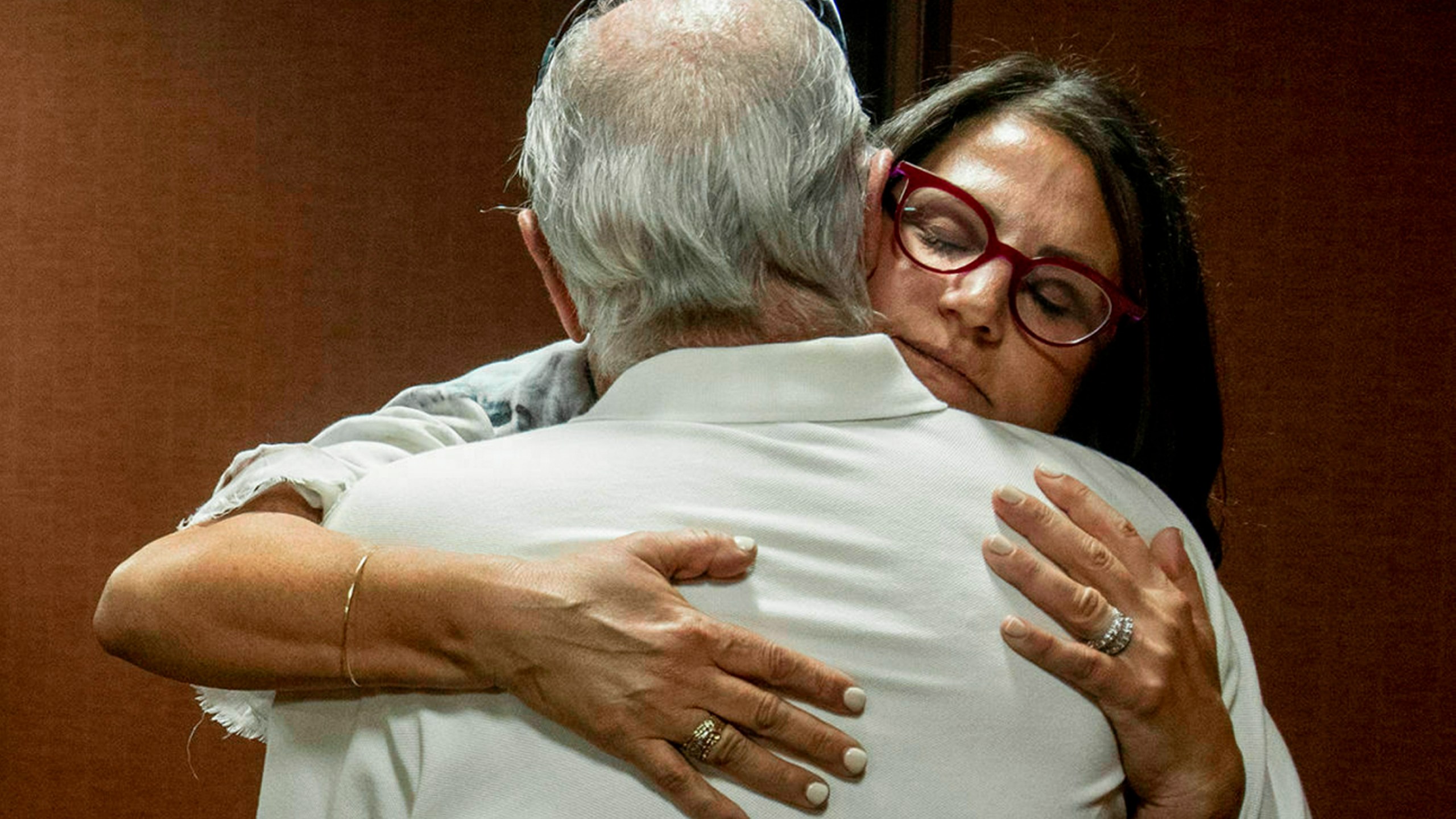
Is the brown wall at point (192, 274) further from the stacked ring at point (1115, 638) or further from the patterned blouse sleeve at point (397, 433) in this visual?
the stacked ring at point (1115, 638)

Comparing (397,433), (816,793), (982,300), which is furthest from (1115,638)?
(397,433)

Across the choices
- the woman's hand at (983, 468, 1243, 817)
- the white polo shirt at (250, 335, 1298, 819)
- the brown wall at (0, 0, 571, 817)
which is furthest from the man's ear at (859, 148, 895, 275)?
the brown wall at (0, 0, 571, 817)

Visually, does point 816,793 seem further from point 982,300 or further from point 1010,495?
point 982,300

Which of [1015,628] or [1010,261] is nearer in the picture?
[1015,628]

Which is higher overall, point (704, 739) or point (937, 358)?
point (937, 358)

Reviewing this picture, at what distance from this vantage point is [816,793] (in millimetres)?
933

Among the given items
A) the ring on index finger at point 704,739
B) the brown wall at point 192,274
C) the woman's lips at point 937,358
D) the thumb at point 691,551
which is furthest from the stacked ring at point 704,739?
the brown wall at point 192,274

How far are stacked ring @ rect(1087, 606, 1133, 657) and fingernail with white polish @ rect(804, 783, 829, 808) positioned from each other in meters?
0.24

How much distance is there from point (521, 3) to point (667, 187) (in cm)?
200

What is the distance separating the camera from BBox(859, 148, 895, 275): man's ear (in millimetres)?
1080

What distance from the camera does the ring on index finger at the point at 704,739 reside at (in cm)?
93

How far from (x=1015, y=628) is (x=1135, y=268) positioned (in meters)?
0.64

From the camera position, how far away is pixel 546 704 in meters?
0.94

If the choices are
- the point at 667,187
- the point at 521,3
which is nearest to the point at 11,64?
the point at 521,3
